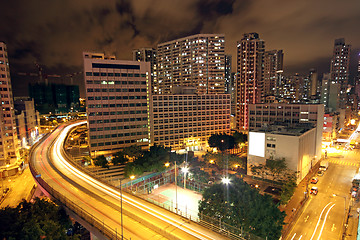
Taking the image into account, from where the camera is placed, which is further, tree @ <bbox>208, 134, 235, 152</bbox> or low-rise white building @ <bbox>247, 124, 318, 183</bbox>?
tree @ <bbox>208, 134, 235, 152</bbox>

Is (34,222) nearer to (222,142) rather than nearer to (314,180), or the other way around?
(314,180)

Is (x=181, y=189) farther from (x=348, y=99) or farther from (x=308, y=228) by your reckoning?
(x=348, y=99)

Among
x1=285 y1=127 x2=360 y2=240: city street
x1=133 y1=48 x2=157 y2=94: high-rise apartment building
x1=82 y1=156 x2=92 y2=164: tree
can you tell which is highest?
x1=133 y1=48 x2=157 y2=94: high-rise apartment building

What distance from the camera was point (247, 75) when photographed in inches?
4769

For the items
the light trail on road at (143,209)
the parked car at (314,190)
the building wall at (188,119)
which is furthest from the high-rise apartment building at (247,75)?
the light trail on road at (143,209)

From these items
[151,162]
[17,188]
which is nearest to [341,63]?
[151,162]

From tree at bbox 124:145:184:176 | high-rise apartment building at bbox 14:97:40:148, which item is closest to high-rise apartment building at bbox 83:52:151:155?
tree at bbox 124:145:184:176

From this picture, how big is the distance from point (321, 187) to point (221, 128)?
47168 millimetres

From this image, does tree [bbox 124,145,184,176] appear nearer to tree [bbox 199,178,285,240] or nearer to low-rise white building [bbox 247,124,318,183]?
low-rise white building [bbox 247,124,318,183]

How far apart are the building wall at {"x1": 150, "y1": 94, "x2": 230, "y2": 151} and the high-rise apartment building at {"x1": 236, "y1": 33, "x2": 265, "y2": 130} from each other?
106ft

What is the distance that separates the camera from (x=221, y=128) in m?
93.2

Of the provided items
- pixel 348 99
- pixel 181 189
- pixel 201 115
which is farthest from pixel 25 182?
pixel 348 99

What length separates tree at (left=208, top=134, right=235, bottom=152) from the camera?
7854 centimetres

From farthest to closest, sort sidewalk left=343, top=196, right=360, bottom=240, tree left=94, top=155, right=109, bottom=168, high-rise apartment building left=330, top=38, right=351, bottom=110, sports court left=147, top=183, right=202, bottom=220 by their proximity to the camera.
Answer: high-rise apartment building left=330, top=38, right=351, bottom=110
tree left=94, top=155, right=109, bottom=168
sports court left=147, top=183, right=202, bottom=220
sidewalk left=343, top=196, right=360, bottom=240
